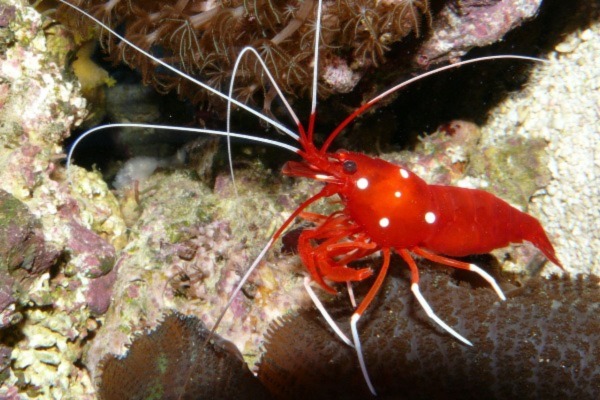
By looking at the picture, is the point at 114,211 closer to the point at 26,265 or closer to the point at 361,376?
the point at 26,265

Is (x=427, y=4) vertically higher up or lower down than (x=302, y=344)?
higher up

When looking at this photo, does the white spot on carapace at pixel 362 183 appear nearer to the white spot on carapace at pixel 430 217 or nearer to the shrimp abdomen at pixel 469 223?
the white spot on carapace at pixel 430 217

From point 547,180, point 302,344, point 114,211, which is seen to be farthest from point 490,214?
point 114,211

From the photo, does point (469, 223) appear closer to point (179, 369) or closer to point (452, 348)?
point (452, 348)

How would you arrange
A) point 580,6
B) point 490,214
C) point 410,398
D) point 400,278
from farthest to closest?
1. point 580,6
2. point 490,214
3. point 400,278
4. point 410,398

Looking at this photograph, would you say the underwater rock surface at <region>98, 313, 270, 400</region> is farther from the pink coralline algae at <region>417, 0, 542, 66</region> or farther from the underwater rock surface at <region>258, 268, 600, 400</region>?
the pink coralline algae at <region>417, 0, 542, 66</region>

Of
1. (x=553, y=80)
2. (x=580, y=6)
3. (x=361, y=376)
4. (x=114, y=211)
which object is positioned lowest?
(x=114, y=211)
